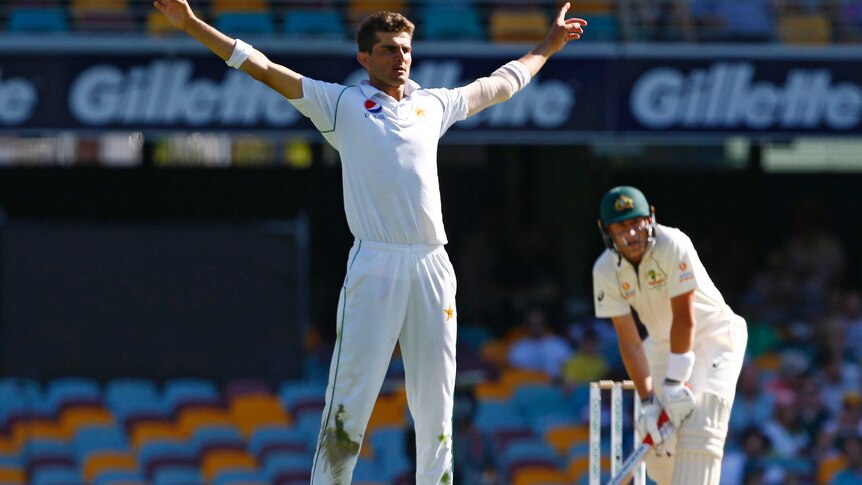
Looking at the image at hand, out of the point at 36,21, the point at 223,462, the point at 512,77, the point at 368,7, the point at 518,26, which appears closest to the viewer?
the point at 512,77

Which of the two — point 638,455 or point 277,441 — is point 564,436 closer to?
point 277,441

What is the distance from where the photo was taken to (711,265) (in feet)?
47.4

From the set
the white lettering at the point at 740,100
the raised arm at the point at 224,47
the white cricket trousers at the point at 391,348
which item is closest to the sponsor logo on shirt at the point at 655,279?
the white cricket trousers at the point at 391,348

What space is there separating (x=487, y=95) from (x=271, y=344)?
6.82m

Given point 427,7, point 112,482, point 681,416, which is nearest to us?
point 681,416

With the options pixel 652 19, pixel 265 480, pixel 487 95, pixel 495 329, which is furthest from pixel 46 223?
pixel 487 95

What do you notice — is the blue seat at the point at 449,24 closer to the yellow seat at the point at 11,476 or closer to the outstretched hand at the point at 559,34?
the yellow seat at the point at 11,476

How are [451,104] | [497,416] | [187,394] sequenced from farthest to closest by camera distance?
[187,394] < [497,416] < [451,104]

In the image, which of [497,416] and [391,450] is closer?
[391,450]

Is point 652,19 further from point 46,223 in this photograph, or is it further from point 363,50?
point 363,50

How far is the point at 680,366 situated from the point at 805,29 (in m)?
7.69

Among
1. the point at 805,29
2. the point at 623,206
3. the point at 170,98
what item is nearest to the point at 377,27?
the point at 623,206

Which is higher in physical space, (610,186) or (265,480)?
(610,186)

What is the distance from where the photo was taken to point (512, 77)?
566 centimetres
